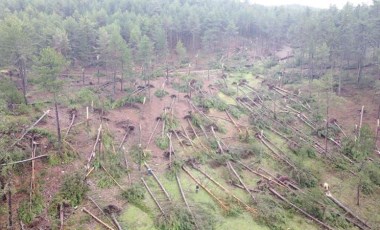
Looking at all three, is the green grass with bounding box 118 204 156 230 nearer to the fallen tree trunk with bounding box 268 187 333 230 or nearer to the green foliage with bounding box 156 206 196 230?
the green foliage with bounding box 156 206 196 230

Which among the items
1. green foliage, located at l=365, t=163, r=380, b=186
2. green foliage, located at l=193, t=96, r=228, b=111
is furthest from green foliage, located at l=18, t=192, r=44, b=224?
green foliage, located at l=365, t=163, r=380, b=186

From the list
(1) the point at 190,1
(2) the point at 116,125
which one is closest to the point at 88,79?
(2) the point at 116,125

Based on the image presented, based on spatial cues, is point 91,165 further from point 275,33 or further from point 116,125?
point 275,33

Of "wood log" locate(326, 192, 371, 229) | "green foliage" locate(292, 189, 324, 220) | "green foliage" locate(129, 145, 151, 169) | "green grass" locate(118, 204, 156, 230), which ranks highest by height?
"green foliage" locate(129, 145, 151, 169)

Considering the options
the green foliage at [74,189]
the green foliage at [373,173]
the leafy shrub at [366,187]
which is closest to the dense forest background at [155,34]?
the green foliage at [74,189]

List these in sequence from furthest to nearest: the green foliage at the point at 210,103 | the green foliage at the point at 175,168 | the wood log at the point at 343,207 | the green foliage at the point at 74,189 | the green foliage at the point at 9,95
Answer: the green foliage at the point at 210,103, the green foliage at the point at 9,95, the green foliage at the point at 175,168, the wood log at the point at 343,207, the green foliage at the point at 74,189

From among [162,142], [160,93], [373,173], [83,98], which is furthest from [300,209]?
[83,98]

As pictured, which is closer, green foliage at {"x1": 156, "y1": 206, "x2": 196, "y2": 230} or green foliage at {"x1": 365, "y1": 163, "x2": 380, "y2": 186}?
green foliage at {"x1": 156, "y1": 206, "x2": 196, "y2": 230}

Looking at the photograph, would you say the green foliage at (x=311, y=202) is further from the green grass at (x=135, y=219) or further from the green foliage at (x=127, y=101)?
the green foliage at (x=127, y=101)
